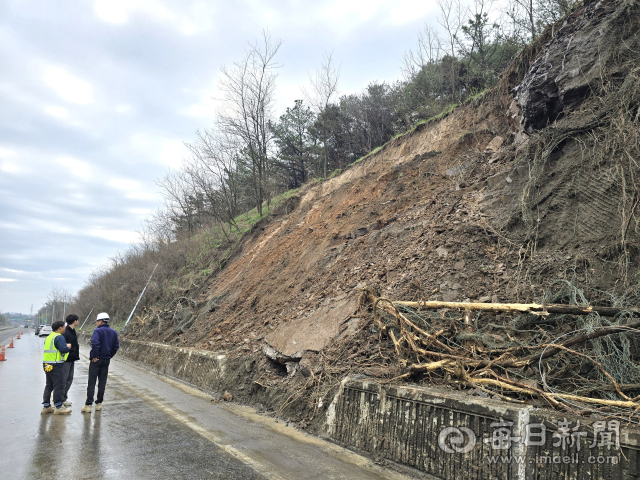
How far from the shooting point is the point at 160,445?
4910 millimetres

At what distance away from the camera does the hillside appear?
231 inches

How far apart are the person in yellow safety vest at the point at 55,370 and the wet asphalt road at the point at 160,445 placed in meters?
0.24

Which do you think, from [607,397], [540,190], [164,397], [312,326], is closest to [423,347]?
[607,397]

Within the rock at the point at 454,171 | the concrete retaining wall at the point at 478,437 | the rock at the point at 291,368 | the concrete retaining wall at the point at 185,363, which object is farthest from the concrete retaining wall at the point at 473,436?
the rock at the point at 454,171

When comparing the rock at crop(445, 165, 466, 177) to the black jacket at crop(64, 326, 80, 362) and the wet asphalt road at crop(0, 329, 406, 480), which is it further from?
the black jacket at crop(64, 326, 80, 362)

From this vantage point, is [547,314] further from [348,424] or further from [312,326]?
[312,326]

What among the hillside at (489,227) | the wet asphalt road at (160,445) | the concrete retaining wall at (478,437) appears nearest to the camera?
the concrete retaining wall at (478,437)

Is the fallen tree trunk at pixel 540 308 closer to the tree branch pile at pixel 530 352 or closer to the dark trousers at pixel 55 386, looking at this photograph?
the tree branch pile at pixel 530 352

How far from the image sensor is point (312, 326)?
26.2 ft

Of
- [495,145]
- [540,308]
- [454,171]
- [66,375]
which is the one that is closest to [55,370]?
[66,375]

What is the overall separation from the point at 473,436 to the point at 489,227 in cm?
457

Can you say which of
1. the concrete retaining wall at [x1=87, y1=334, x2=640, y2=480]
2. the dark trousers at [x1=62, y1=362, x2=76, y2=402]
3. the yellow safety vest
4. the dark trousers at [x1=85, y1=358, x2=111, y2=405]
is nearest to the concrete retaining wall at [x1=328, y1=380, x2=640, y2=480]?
the concrete retaining wall at [x1=87, y1=334, x2=640, y2=480]

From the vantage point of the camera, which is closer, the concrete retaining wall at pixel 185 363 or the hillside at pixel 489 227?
the hillside at pixel 489 227

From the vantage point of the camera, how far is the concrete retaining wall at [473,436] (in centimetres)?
313
